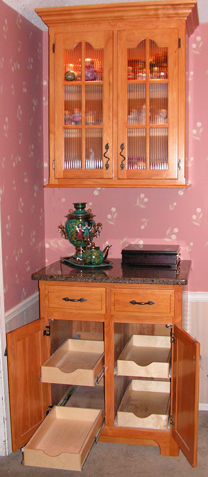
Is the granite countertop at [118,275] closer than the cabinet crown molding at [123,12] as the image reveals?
Yes

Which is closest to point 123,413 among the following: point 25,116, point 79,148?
point 79,148

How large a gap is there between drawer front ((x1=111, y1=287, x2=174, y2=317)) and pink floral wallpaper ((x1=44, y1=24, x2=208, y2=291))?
0.62m

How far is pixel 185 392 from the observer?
2170 mm

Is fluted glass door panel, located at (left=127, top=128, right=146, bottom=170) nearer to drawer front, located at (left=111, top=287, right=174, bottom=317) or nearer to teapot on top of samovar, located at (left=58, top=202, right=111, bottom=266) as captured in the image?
teapot on top of samovar, located at (left=58, top=202, right=111, bottom=266)

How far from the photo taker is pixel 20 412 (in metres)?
2.24

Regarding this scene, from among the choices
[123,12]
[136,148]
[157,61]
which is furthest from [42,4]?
[136,148]

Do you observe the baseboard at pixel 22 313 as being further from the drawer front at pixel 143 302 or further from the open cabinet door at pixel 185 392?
the open cabinet door at pixel 185 392

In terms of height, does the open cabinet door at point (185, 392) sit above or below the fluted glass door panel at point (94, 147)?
below

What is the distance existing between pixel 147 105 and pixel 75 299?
1.10 m

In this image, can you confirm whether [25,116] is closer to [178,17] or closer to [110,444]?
[178,17]

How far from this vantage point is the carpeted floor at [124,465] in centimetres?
227

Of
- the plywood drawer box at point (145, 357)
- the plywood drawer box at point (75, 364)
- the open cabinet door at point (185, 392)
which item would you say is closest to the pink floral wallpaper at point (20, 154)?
the plywood drawer box at point (75, 364)

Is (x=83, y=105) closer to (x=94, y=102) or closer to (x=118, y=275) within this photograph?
(x=94, y=102)

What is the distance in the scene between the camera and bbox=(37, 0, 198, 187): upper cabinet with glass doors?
2494mm
